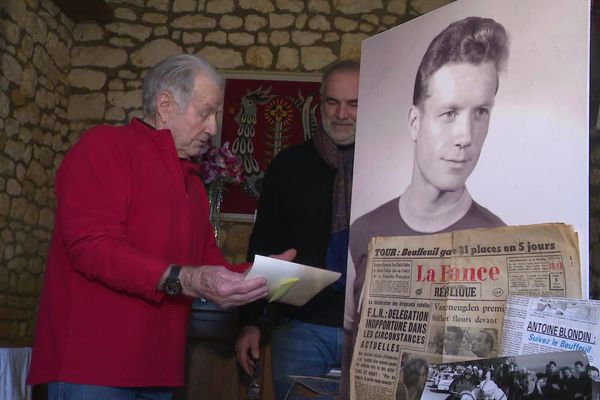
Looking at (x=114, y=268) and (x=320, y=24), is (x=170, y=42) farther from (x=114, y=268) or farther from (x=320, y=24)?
(x=114, y=268)

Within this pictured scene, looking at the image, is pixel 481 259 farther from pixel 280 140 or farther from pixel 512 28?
pixel 280 140

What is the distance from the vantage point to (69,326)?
1655 mm

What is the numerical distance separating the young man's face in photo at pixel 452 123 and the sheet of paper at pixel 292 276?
0.36 meters

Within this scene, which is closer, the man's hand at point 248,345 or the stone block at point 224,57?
the man's hand at point 248,345

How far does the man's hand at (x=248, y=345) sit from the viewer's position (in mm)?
2438

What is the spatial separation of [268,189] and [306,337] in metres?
0.54

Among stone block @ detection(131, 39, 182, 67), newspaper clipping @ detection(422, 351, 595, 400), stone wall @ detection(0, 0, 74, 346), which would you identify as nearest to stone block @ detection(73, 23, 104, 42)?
stone wall @ detection(0, 0, 74, 346)

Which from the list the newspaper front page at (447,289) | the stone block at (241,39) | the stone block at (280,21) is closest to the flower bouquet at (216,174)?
the stone block at (241,39)

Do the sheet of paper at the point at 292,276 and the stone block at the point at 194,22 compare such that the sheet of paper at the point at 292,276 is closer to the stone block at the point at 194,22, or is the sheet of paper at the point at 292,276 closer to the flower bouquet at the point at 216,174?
the flower bouquet at the point at 216,174

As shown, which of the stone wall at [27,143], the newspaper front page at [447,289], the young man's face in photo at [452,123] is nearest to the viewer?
the newspaper front page at [447,289]

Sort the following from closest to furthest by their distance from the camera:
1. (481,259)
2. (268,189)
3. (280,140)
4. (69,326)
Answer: (481,259), (69,326), (268,189), (280,140)

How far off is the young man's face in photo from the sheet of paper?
36 cm

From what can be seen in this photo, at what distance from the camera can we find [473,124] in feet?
4.94

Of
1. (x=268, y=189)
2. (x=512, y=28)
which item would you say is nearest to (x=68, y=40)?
(x=268, y=189)
